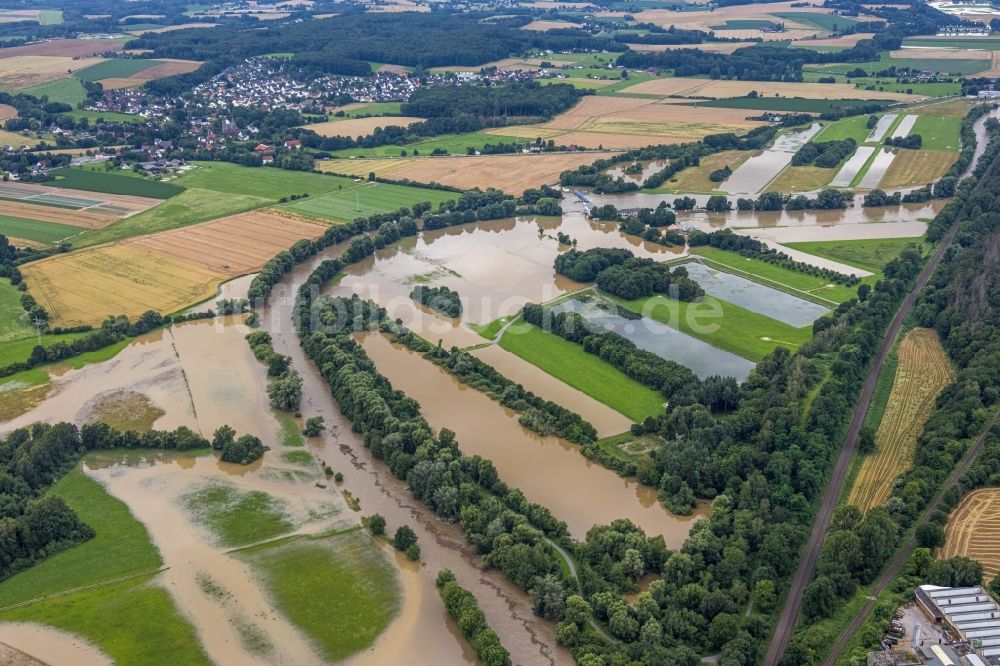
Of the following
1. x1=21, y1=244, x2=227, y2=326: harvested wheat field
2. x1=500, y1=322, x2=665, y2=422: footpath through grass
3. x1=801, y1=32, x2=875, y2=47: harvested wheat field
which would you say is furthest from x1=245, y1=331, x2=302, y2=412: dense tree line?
x1=801, y1=32, x2=875, y2=47: harvested wheat field

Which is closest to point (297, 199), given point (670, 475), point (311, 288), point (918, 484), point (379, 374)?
point (311, 288)

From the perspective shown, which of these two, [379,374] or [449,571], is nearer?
[449,571]

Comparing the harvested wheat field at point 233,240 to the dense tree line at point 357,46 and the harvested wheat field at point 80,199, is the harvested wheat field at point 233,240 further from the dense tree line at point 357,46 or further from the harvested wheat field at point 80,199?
the dense tree line at point 357,46

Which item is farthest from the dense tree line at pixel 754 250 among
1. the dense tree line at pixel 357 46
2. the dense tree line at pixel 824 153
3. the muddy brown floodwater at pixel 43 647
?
the dense tree line at pixel 357 46

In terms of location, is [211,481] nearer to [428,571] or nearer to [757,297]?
[428,571]

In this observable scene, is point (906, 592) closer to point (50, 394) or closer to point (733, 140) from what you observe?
point (50, 394)

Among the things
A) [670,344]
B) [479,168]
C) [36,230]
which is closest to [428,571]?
[670,344]

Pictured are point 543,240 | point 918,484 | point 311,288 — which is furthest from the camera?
point 543,240
